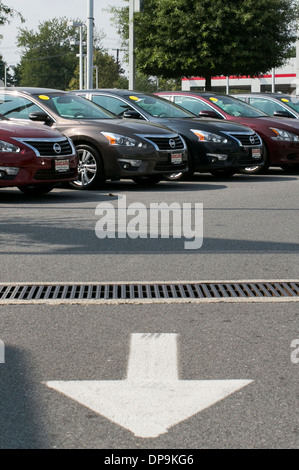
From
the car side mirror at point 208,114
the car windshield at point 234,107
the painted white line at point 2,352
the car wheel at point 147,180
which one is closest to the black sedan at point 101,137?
the car wheel at point 147,180

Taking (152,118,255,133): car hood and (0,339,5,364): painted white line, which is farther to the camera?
(152,118,255,133): car hood

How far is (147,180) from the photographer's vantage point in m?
14.8

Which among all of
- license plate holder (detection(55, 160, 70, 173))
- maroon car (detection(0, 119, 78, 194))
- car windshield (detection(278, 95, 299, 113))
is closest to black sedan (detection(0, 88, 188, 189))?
maroon car (detection(0, 119, 78, 194))

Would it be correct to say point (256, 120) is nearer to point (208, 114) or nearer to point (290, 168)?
point (208, 114)

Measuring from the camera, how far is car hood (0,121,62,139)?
38.3 ft

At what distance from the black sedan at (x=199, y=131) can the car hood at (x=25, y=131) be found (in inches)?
121

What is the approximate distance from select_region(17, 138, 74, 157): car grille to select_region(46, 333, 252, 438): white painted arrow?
7.67m

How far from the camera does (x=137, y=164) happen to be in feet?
43.7

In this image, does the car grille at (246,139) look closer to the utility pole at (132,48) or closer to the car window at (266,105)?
the car window at (266,105)

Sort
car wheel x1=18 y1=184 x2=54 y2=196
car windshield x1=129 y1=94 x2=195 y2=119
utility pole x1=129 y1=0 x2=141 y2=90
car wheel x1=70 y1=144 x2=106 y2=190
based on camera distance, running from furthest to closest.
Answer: utility pole x1=129 y1=0 x2=141 y2=90 < car windshield x1=129 y1=94 x2=195 y2=119 < car wheel x1=70 y1=144 x2=106 y2=190 < car wheel x1=18 y1=184 x2=54 y2=196

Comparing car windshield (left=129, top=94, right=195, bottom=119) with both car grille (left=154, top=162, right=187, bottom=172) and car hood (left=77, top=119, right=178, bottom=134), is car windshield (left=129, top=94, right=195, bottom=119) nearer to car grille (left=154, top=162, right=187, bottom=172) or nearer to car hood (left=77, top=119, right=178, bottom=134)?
car hood (left=77, top=119, right=178, bottom=134)

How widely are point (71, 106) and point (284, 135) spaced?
15.9ft
